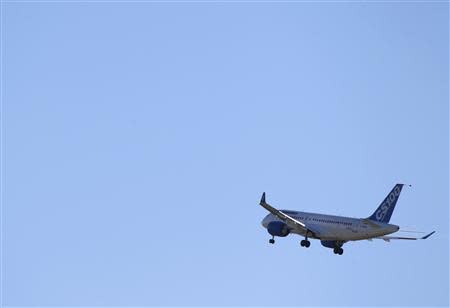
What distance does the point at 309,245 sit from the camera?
142 m

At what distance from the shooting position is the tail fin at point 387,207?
444 feet

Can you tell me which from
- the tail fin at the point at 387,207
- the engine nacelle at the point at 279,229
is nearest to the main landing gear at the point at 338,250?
the engine nacelle at the point at 279,229

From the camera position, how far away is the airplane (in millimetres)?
135125

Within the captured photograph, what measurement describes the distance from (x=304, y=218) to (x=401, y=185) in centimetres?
1311

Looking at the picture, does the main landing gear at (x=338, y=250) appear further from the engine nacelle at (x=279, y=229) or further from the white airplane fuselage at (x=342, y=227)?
the engine nacelle at (x=279, y=229)

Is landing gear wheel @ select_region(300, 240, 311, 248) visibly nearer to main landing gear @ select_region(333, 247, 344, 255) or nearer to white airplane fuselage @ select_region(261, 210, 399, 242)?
white airplane fuselage @ select_region(261, 210, 399, 242)

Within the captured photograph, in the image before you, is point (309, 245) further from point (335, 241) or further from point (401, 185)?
point (401, 185)

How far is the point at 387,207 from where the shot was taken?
13550 cm

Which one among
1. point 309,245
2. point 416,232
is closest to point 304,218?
point 309,245

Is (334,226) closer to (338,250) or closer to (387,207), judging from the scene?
(338,250)

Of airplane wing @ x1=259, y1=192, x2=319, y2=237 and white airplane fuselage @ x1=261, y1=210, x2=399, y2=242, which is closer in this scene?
white airplane fuselage @ x1=261, y1=210, x2=399, y2=242

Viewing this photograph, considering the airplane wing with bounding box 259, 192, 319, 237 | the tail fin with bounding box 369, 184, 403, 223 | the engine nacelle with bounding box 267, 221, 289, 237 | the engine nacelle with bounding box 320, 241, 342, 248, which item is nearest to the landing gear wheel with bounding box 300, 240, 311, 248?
the airplane wing with bounding box 259, 192, 319, 237

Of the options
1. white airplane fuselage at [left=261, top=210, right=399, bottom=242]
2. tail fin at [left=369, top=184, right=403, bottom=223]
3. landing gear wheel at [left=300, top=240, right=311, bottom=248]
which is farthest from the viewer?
landing gear wheel at [left=300, top=240, right=311, bottom=248]

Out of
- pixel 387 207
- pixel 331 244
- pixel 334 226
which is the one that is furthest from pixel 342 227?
pixel 387 207
